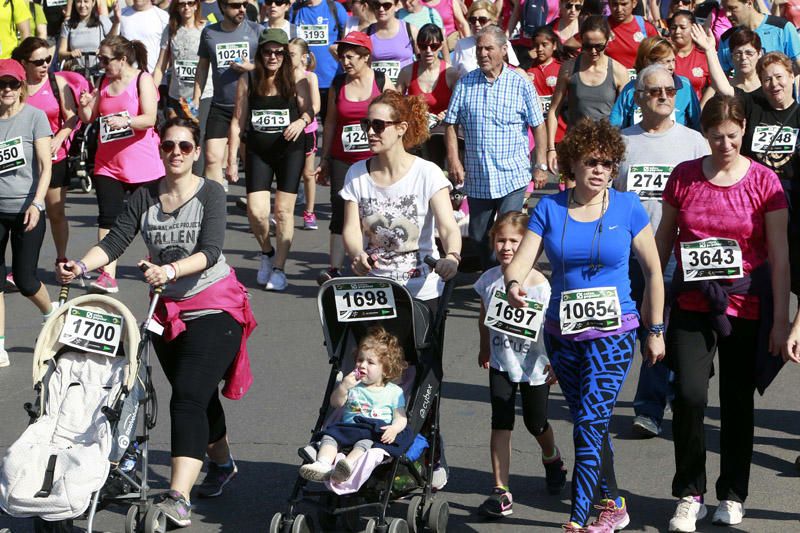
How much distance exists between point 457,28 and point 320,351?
620cm

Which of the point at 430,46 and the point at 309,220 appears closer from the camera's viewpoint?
the point at 430,46

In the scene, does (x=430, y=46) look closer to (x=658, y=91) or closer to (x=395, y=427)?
(x=658, y=91)

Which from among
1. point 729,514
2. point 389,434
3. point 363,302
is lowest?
point 729,514

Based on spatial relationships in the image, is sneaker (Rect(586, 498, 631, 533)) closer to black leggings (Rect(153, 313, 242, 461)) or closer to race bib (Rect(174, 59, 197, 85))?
black leggings (Rect(153, 313, 242, 461))

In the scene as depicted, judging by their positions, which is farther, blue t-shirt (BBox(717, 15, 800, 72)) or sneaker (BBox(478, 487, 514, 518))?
blue t-shirt (BBox(717, 15, 800, 72))

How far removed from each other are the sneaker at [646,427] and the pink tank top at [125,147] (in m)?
4.65

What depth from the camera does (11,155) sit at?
9133mm

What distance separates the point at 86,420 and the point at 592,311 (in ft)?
7.47

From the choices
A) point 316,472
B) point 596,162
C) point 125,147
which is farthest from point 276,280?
point 596,162

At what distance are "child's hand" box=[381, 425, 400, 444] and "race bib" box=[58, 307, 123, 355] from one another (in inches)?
49.8

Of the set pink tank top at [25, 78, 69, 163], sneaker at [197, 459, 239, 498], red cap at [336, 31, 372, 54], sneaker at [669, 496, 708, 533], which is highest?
red cap at [336, 31, 372, 54]

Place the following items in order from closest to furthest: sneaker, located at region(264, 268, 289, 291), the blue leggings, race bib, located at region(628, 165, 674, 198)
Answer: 1. the blue leggings
2. race bib, located at region(628, 165, 674, 198)
3. sneaker, located at region(264, 268, 289, 291)

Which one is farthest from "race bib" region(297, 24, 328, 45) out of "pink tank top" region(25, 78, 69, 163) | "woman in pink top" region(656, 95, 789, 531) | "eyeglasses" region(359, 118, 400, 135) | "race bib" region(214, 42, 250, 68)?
"woman in pink top" region(656, 95, 789, 531)

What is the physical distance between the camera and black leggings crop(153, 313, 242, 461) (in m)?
6.26
